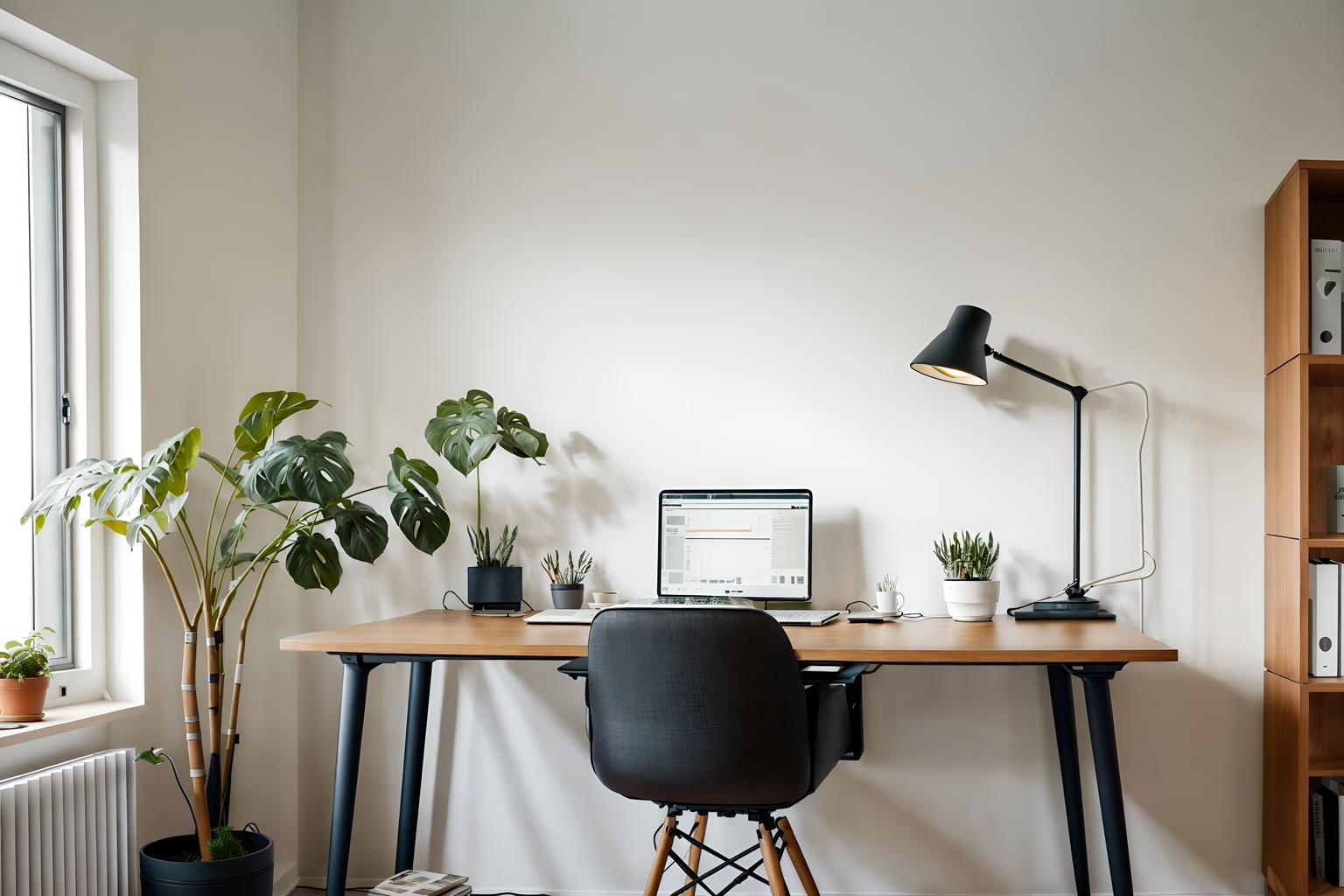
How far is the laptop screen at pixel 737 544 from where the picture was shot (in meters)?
2.56

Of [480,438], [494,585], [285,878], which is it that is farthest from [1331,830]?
[285,878]

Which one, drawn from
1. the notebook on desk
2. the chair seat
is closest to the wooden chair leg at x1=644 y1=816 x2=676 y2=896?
the chair seat

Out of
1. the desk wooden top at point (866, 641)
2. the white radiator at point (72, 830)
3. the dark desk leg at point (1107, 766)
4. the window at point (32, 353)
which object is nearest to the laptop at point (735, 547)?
the desk wooden top at point (866, 641)

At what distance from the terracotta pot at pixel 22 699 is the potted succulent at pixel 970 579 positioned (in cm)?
197

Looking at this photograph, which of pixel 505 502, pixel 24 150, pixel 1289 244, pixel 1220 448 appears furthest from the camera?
pixel 505 502

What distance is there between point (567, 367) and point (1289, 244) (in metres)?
1.80

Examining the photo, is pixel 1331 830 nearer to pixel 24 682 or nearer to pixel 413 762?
pixel 413 762

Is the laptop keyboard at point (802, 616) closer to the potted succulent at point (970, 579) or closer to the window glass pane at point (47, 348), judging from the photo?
the potted succulent at point (970, 579)

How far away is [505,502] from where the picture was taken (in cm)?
278

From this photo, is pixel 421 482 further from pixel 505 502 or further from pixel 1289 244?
pixel 1289 244

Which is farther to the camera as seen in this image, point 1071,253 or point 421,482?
point 1071,253

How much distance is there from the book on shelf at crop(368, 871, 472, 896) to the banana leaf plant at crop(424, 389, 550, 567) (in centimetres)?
76

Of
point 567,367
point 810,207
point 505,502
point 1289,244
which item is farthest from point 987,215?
point 505,502

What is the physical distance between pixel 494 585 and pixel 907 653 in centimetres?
113
